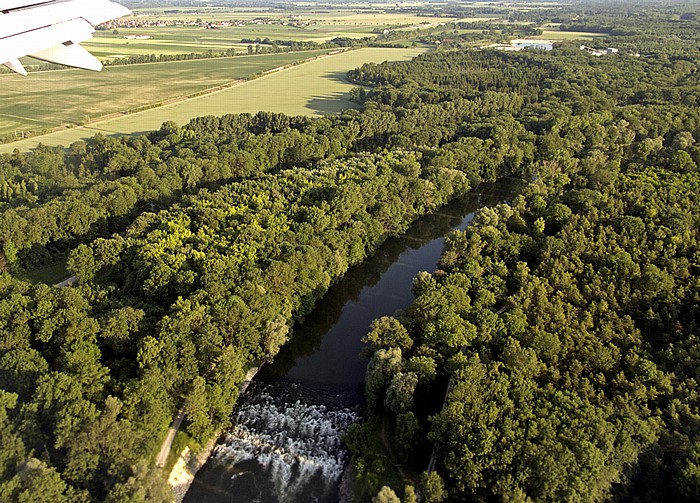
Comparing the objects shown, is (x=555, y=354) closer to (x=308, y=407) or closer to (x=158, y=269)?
(x=308, y=407)

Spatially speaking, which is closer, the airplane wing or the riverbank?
the airplane wing

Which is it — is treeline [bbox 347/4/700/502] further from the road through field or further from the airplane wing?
the road through field

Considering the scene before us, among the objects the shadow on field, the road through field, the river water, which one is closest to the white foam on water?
the river water

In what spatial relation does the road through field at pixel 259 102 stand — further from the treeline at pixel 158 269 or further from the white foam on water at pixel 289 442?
the white foam on water at pixel 289 442

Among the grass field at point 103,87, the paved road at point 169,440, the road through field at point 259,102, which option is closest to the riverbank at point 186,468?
the paved road at point 169,440

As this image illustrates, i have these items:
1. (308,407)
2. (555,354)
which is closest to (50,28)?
(308,407)

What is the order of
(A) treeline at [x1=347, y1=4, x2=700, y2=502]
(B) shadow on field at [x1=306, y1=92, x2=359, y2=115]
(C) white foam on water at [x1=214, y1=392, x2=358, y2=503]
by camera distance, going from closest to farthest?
(A) treeline at [x1=347, y1=4, x2=700, y2=502]
(C) white foam on water at [x1=214, y1=392, x2=358, y2=503]
(B) shadow on field at [x1=306, y1=92, x2=359, y2=115]
